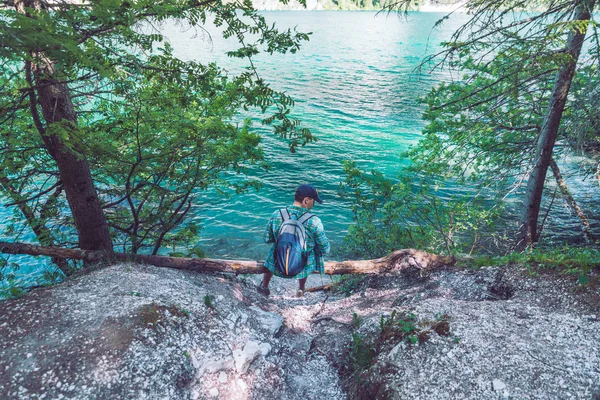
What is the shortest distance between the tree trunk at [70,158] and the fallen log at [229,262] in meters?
0.28

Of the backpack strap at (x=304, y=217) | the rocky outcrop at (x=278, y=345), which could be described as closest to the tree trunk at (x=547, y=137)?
the rocky outcrop at (x=278, y=345)

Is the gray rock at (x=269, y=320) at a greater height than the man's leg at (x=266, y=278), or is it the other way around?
the gray rock at (x=269, y=320)

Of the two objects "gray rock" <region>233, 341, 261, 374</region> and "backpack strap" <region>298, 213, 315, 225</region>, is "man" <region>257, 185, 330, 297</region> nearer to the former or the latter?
"backpack strap" <region>298, 213, 315, 225</region>

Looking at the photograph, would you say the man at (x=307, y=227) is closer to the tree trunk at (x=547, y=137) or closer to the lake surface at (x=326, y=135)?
the lake surface at (x=326, y=135)

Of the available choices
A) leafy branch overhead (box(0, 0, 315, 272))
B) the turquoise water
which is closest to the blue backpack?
leafy branch overhead (box(0, 0, 315, 272))

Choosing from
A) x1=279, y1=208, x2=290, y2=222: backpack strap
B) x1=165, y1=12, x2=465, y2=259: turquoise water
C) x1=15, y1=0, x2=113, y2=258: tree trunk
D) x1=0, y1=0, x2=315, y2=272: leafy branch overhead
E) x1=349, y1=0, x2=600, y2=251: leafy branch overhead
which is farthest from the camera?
x1=165, y1=12, x2=465, y2=259: turquoise water

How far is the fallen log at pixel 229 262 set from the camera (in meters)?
6.50

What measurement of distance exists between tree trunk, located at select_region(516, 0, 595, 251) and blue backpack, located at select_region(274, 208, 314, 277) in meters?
5.80

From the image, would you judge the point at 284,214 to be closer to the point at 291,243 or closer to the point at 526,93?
the point at 291,243

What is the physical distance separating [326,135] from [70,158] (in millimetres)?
20367

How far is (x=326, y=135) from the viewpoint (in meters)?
25.1

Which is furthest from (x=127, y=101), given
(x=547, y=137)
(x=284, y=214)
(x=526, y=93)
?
(x=547, y=137)

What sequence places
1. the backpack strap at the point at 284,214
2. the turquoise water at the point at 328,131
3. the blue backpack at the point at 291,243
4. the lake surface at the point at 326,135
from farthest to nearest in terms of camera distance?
the turquoise water at the point at 328,131 → the lake surface at the point at 326,135 → the backpack strap at the point at 284,214 → the blue backpack at the point at 291,243

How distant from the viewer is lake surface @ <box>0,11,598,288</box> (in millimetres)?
14927
